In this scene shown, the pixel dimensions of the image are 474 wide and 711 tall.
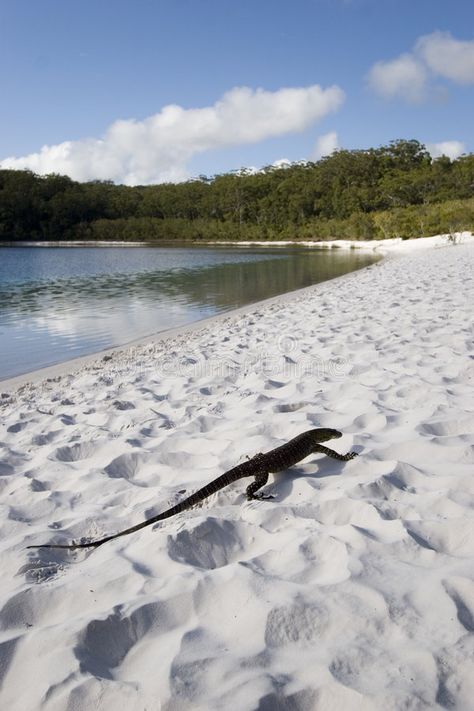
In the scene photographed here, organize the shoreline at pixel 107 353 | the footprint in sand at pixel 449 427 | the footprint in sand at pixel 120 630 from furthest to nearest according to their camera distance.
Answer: the shoreline at pixel 107 353 → the footprint in sand at pixel 449 427 → the footprint in sand at pixel 120 630

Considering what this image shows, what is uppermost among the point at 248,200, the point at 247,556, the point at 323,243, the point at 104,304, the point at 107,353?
the point at 248,200

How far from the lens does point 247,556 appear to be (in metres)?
2.30

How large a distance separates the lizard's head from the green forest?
58854 millimetres

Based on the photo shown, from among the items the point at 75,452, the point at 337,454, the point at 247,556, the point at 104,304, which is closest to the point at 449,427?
the point at 337,454

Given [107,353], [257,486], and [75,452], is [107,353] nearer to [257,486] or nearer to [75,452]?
[75,452]

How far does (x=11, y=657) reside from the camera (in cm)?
176

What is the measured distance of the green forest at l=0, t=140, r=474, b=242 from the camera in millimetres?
71500

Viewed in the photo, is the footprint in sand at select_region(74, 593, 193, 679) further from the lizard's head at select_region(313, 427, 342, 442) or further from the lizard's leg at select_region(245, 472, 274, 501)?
the lizard's head at select_region(313, 427, 342, 442)

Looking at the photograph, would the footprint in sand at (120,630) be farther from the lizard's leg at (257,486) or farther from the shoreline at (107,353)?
the shoreline at (107,353)

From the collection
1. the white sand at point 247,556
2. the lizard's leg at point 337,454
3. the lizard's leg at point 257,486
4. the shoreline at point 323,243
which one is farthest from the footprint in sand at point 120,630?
the shoreline at point 323,243

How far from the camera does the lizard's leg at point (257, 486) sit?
2.83 m

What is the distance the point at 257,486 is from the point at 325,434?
0.63 m

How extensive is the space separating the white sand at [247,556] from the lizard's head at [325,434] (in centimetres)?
9

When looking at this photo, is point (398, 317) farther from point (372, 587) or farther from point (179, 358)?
point (372, 587)
